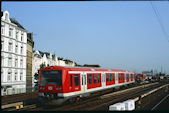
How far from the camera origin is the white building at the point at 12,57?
3591 cm

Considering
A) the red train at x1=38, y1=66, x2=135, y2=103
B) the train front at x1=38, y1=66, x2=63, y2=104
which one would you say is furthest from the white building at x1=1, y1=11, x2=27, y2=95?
the train front at x1=38, y1=66, x2=63, y2=104

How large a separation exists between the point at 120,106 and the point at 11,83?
31909 mm

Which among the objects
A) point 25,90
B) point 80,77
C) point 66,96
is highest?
point 80,77

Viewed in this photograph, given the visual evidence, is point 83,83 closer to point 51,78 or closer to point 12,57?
point 51,78

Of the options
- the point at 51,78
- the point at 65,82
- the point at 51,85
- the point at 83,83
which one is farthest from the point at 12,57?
the point at 65,82

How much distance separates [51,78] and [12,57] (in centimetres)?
2471

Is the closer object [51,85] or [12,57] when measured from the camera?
[51,85]

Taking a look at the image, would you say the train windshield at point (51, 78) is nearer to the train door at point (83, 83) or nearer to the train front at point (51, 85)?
the train front at point (51, 85)

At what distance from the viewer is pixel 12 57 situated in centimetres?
3850

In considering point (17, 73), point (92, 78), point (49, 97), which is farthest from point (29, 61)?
point (49, 97)

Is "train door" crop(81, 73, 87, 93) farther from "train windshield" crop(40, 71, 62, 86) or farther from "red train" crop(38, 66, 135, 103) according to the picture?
"train windshield" crop(40, 71, 62, 86)

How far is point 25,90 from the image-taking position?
132 feet

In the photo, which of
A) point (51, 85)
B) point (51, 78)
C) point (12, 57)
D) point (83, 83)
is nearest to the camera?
point (51, 85)

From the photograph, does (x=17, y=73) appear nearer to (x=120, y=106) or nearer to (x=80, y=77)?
(x=80, y=77)
